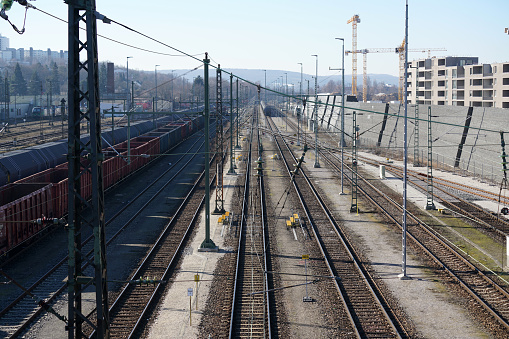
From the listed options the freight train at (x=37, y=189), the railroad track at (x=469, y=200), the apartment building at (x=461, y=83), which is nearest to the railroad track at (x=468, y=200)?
the railroad track at (x=469, y=200)

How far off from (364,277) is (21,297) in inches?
479

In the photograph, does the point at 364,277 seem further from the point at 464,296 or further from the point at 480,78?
the point at 480,78

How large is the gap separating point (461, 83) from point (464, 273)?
7082 centimetres

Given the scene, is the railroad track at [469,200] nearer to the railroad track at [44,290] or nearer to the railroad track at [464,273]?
the railroad track at [464,273]

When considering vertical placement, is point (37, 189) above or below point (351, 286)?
above

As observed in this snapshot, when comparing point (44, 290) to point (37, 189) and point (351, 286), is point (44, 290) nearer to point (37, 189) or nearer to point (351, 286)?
point (37, 189)

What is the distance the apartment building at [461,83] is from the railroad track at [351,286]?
39.2 meters

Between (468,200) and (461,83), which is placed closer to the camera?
(468,200)

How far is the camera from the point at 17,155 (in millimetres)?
33312

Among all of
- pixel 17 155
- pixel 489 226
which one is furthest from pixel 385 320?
pixel 17 155

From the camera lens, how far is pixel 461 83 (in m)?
86.7

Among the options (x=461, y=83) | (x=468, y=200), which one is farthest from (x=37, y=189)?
(x=461, y=83)

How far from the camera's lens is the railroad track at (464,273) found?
17.9m

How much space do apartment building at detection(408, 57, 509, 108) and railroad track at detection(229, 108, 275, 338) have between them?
4027 centimetres
